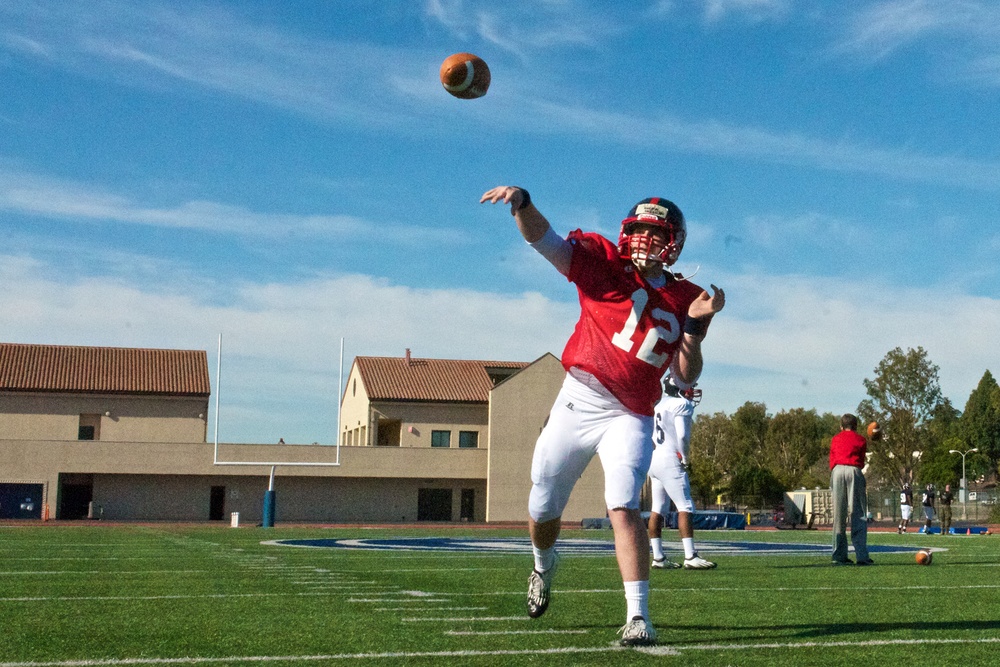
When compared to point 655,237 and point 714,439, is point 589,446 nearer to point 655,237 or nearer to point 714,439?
point 655,237

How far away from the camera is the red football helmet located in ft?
18.5

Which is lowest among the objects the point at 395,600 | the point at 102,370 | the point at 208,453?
the point at 395,600

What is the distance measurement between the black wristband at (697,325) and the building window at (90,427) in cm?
5343

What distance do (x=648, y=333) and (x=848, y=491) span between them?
7.37 m

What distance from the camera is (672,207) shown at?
5688mm

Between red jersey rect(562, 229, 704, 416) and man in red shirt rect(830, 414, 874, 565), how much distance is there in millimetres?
6971

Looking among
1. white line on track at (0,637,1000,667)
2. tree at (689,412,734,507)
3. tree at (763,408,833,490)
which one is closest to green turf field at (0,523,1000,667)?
white line on track at (0,637,1000,667)

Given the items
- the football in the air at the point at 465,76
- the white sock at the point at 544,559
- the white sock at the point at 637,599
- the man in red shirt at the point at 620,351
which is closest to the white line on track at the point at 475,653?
the white sock at the point at 637,599

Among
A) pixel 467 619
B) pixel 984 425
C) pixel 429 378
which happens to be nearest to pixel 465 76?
pixel 467 619

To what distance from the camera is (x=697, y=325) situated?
5.48 meters

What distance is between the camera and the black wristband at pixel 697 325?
18.0ft

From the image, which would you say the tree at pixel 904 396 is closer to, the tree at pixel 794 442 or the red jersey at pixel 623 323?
the tree at pixel 794 442

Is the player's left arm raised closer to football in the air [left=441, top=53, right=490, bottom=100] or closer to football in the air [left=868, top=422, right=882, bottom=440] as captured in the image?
football in the air [left=441, top=53, right=490, bottom=100]

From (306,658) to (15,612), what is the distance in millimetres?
2517
